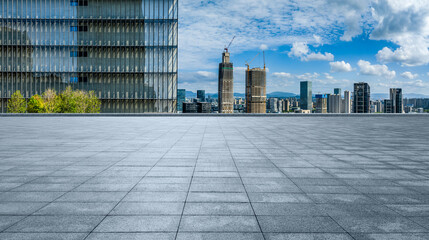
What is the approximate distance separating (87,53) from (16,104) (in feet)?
55.9

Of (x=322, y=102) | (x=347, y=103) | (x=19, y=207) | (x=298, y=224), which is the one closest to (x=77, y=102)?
(x=19, y=207)

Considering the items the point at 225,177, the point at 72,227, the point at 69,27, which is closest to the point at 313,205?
the point at 225,177

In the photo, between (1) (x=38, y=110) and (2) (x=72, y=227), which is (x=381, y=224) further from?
(1) (x=38, y=110)

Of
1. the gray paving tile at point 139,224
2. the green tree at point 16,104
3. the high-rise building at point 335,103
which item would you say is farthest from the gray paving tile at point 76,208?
the high-rise building at point 335,103

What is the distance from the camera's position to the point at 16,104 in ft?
199

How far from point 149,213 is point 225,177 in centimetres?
267

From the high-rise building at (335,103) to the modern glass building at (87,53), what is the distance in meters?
70.3

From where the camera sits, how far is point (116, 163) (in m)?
8.84

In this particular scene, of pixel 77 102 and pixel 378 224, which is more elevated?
pixel 77 102

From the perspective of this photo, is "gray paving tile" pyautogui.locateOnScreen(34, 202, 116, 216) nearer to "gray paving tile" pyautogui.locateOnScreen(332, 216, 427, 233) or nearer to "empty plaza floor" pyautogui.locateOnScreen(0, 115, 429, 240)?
"empty plaza floor" pyautogui.locateOnScreen(0, 115, 429, 240)

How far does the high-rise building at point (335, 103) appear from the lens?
111537 mm

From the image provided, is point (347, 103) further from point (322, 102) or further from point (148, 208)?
point (148, 208)

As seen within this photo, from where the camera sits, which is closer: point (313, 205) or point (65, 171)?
point (313, 205)

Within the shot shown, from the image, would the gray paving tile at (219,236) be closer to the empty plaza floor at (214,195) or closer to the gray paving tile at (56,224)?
the empty plaza floor at (214,195)
